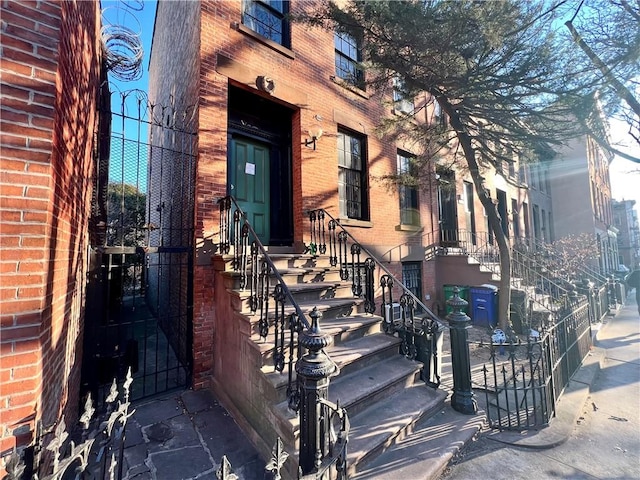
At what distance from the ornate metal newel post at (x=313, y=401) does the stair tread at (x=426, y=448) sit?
0.63m

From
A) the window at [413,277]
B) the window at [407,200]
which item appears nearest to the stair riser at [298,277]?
the window at [413,277]

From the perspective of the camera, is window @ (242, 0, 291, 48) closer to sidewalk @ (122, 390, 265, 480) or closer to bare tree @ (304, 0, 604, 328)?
bare tree @ (304, 0, 604, 328)

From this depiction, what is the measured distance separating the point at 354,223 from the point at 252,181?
248cm

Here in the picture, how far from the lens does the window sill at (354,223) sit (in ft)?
22.1

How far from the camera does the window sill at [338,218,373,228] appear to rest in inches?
265

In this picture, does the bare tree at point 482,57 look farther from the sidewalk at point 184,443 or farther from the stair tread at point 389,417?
the sidewalk at point 184,443

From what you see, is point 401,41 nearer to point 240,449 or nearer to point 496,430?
point 496,430

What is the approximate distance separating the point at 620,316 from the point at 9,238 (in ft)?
51.7

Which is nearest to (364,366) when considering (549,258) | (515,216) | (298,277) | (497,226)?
(298,277)

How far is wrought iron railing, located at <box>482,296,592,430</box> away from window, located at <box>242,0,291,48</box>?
670 cm

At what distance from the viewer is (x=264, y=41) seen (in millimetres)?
5617

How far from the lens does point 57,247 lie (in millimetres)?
2279

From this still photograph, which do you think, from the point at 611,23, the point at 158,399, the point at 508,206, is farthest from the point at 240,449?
the point at 508,206

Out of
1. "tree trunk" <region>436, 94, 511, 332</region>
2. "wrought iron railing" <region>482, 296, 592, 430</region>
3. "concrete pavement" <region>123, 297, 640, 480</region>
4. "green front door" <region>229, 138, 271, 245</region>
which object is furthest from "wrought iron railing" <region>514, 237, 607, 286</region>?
"green front door" <region>229, 138, 271, 245</region>
